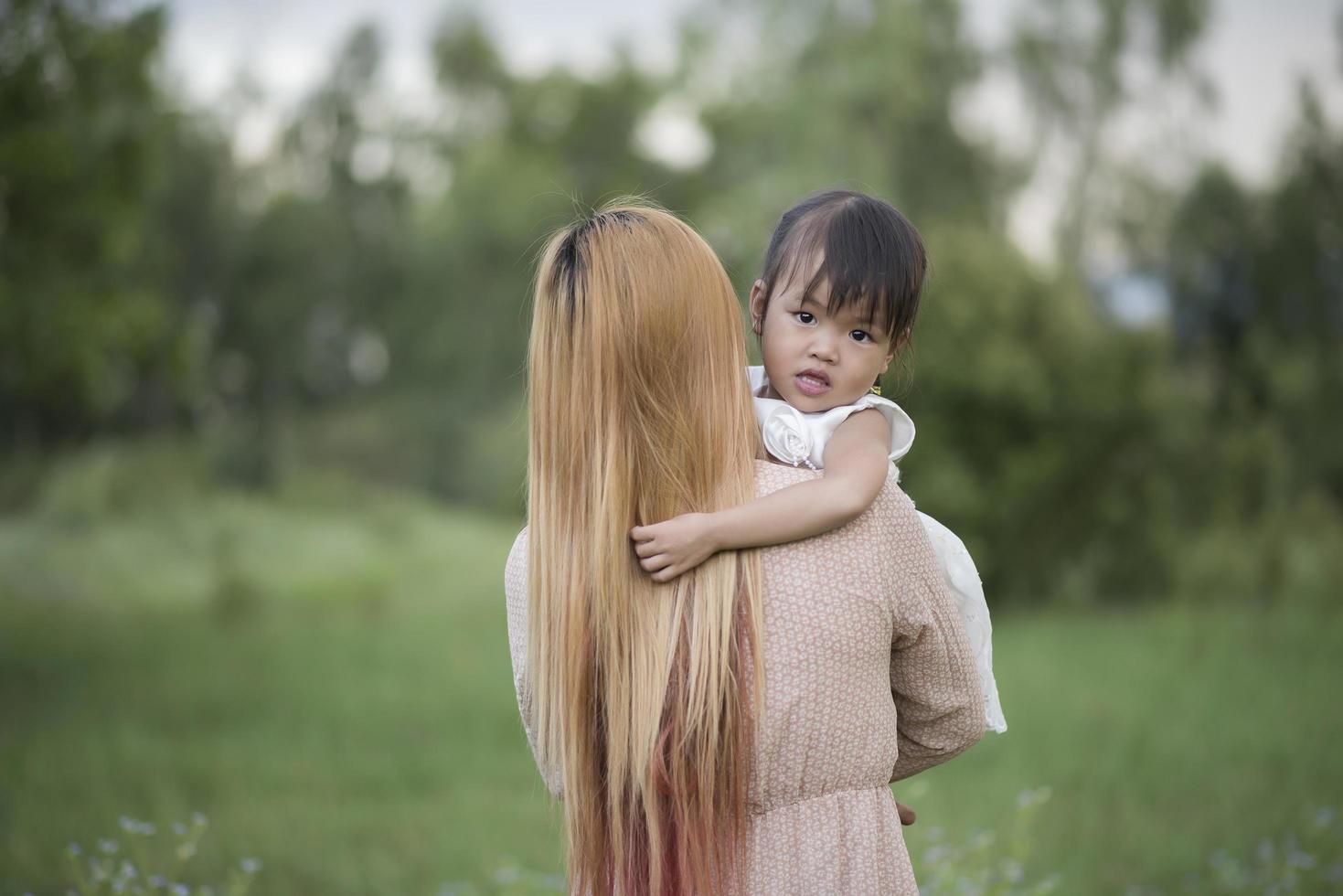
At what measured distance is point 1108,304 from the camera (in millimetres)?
13867

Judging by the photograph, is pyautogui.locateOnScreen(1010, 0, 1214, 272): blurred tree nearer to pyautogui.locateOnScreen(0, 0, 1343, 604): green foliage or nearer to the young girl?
pyautogui.locateOnScreen(0, 0, 1343, 604): green foliage

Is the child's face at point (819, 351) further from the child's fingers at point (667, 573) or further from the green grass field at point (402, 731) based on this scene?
the green grass field at point (402, 731)

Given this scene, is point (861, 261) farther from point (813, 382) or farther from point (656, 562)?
point (656, 562)

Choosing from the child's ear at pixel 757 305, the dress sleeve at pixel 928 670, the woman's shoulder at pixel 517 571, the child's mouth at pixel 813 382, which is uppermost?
the child's ear at pixel 757 305

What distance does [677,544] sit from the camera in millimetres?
1705

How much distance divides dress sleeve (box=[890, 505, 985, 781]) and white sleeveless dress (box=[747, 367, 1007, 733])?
44mm

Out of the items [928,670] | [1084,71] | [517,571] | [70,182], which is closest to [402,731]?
[70,182]

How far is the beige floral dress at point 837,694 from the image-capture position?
172 centimetres

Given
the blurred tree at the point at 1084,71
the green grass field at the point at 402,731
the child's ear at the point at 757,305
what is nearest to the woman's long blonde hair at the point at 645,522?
the child's ear at the point at 757,305

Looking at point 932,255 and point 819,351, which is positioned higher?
point 932,255

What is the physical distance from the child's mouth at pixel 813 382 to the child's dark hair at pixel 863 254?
107 mm

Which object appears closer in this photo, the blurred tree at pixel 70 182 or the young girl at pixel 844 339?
the young girl at pixel 844 339

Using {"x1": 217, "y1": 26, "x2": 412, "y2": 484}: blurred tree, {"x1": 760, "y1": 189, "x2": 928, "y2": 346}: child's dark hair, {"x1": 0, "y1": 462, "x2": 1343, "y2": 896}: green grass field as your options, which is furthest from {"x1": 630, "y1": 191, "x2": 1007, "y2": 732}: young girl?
{"x1": 217, "y1": 26, "x2": 412, "y2": 484}: blurred tree

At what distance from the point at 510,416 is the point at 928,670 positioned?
59.5ft
